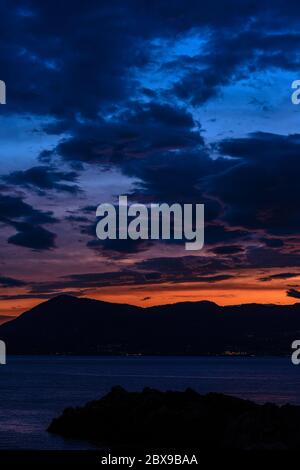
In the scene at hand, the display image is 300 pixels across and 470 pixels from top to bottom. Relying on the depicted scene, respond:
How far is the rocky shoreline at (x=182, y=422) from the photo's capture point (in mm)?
41812

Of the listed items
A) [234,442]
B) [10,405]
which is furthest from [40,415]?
[234,442]

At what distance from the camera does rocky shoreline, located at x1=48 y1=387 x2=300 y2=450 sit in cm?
4181

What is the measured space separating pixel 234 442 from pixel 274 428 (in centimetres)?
272

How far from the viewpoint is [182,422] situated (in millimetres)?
49219

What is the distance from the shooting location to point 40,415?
266ft

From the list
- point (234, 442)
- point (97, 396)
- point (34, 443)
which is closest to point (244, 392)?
point (97, 396)
